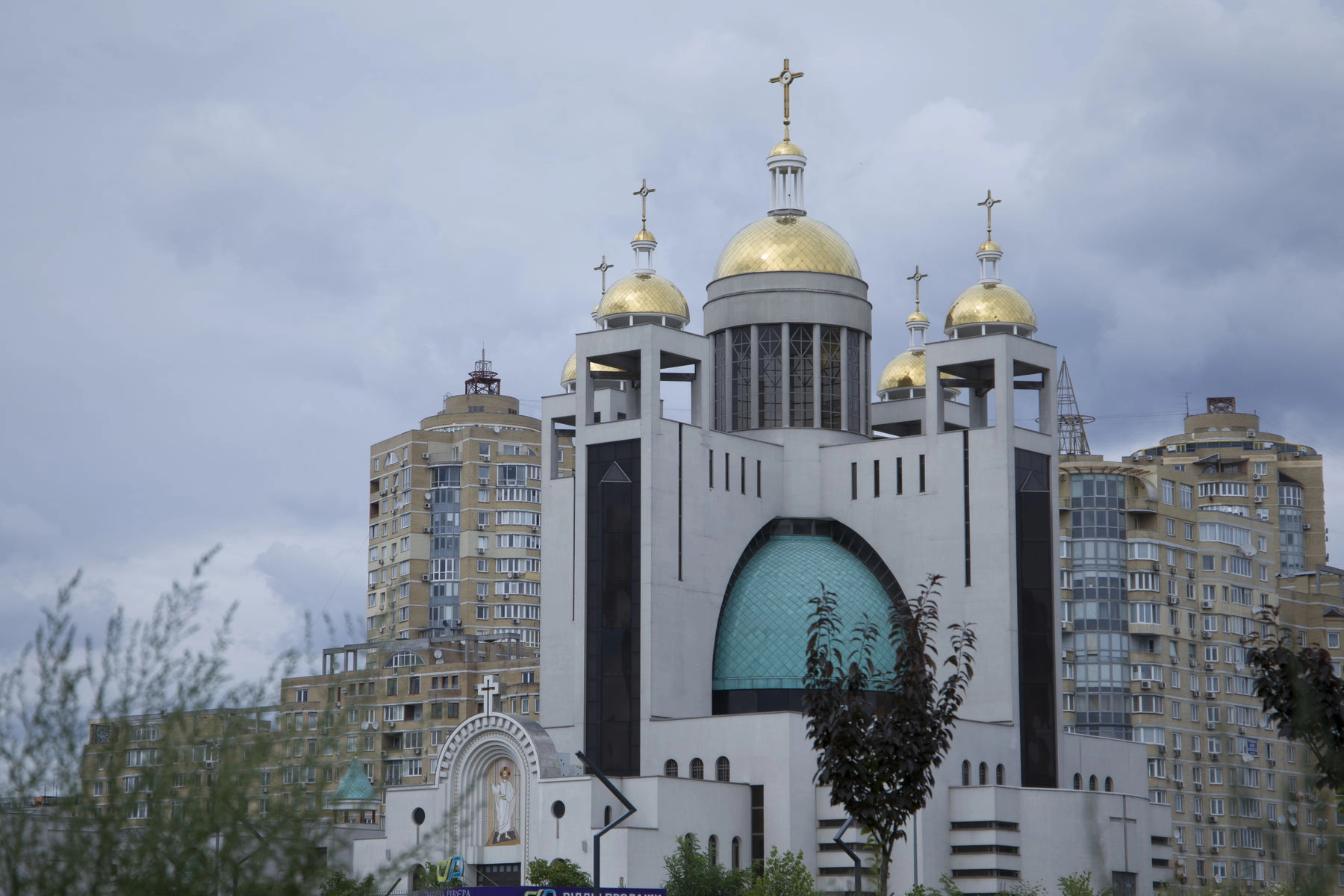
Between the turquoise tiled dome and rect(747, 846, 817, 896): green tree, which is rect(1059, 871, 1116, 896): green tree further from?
the turquoise tiled dome

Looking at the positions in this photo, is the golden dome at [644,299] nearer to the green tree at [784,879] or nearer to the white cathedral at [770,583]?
the white cathedral at [770,583]

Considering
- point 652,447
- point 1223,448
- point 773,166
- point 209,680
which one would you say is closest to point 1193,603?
point 1223,448

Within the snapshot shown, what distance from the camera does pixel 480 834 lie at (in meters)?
45.9

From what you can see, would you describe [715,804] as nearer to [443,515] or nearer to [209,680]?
[209,680]

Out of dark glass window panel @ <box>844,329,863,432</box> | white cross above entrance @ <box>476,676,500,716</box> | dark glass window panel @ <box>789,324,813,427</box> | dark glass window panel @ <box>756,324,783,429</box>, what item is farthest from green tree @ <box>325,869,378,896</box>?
dark glass window panel @ <box>844,329,863,432</box>

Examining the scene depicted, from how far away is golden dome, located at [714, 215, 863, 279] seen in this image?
2080 inches

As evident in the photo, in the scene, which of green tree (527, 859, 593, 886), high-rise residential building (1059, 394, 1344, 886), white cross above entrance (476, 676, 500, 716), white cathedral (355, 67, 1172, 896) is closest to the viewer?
green tree (527, 859, 593, 886)

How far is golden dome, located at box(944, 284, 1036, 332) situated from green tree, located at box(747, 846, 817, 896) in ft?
55.8

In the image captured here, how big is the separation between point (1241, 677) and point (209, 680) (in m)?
77.2

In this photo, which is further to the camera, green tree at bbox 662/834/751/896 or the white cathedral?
the white cathedral

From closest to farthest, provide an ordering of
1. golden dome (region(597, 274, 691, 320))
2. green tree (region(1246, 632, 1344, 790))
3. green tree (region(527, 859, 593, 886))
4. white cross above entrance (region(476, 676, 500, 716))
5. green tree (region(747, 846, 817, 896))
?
green tree (region(1246, 632, 1344, 790))
green tree (region(747, 846, 817, 896))
green tree (region(527, 859, 593, 886))
white cross above entrance (region(476, 676, 500, 716))
golden dome (region(597, 274, 691, 320))

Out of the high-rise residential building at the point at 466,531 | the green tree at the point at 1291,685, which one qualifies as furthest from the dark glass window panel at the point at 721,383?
the high-rise residential building at the point at 466,531

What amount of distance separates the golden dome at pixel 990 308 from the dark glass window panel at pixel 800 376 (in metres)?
4.22

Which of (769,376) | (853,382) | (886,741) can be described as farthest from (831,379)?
(886,741)
